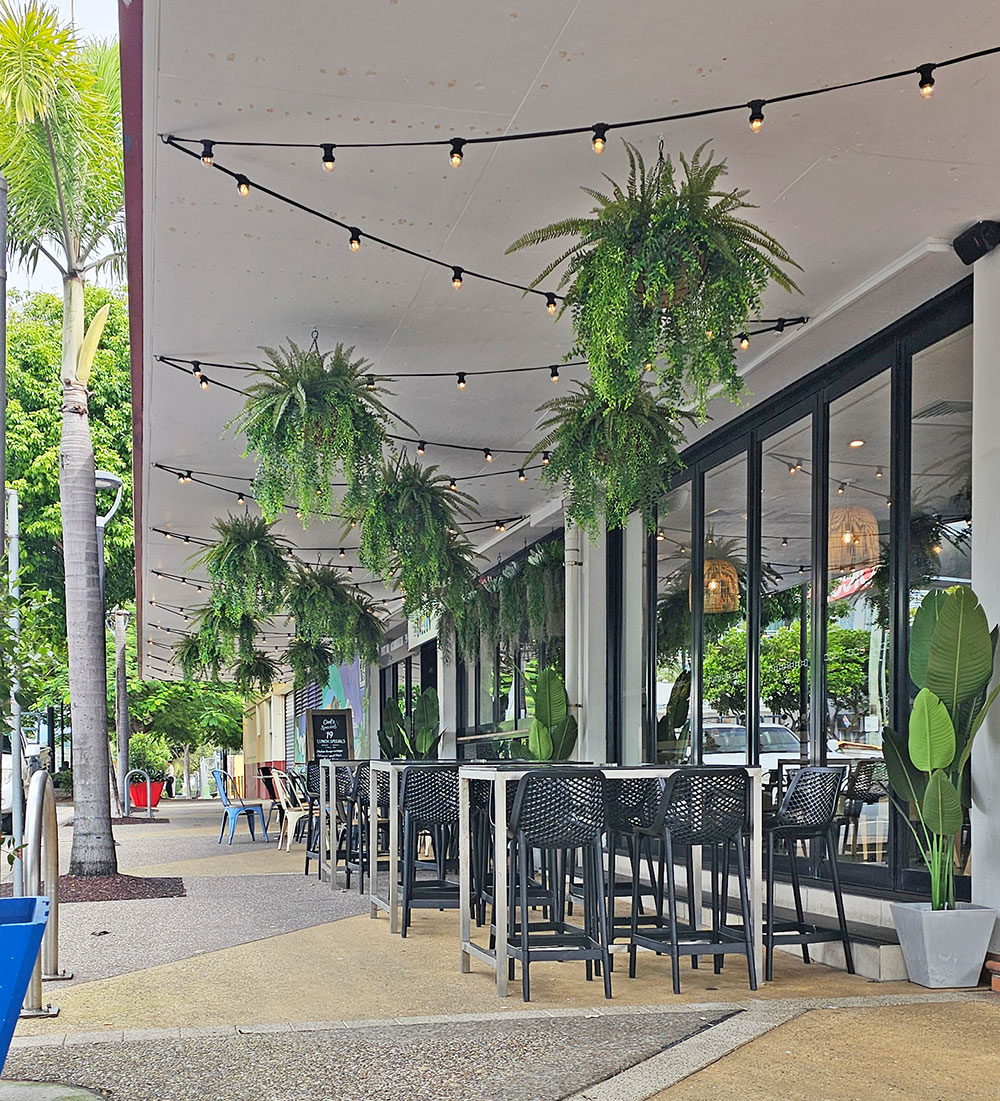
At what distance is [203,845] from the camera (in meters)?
15.5

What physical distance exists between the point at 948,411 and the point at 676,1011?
350 centimetres

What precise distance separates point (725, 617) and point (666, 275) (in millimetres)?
4968

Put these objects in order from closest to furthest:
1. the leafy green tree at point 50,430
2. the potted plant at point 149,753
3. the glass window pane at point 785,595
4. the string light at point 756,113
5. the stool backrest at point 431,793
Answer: the string light at point 756,113, the stool backrest at point 431,793, the glass window pane at point 785,595, the leafy green tree at point 50,430, the potted plant at point 149,753

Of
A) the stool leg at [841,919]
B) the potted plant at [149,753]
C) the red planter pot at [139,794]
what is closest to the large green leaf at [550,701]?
the stool leg at [841,919]

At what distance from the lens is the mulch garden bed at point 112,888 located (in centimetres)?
958

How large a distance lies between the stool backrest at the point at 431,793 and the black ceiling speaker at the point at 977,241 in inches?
164

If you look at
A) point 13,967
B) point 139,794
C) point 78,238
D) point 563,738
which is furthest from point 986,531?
point 139,794

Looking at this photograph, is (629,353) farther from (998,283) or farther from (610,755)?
(610,755)

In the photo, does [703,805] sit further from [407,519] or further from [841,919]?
[407,519]

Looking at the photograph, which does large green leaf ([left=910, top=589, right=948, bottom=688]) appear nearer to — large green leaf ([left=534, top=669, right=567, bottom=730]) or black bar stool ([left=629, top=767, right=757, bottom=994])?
black bar stool ([left=629, top=767, right=757, bottom=994])

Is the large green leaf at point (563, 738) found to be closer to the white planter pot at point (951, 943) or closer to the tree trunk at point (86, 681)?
the tree trunk at point (86, 681)

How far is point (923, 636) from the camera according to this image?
6098mm

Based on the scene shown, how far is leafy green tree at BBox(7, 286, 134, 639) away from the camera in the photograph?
26672 mm

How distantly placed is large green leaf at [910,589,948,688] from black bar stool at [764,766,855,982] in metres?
0.64
